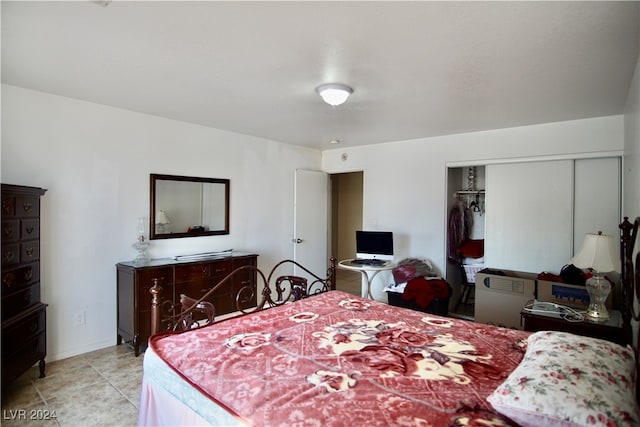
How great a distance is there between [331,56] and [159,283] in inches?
105

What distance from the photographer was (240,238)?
470 cm

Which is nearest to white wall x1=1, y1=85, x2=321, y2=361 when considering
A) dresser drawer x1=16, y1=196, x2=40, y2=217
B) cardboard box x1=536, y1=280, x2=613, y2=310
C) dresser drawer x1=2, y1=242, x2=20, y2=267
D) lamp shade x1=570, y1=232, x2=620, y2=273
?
dresser drawer x1=16, y1=196, x2=40, y2=217

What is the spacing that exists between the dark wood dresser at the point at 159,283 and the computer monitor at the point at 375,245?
183cm

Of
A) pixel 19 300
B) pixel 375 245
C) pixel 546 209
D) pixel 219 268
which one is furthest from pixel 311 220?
Result: pixel 19 300

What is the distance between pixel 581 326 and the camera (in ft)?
8.33

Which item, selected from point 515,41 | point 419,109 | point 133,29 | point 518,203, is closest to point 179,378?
point 133,29

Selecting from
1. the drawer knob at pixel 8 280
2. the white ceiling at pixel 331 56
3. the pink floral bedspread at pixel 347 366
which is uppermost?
the white ceiling at pixel 331 56

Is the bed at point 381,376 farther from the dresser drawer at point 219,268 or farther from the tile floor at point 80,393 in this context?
the dresser drawer at point 219,268

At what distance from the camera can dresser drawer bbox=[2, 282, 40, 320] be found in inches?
95.9

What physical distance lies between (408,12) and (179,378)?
203 cm

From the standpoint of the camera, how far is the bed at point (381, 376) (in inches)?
43.8

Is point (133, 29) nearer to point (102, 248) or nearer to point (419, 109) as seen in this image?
point (102, 248)

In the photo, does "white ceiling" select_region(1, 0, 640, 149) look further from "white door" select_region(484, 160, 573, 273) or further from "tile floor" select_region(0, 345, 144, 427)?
"tile floor" select_region(0, 345, 144, 427)

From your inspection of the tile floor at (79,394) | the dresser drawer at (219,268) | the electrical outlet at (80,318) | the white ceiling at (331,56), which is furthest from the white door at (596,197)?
the electrical outlet at (80,318)
